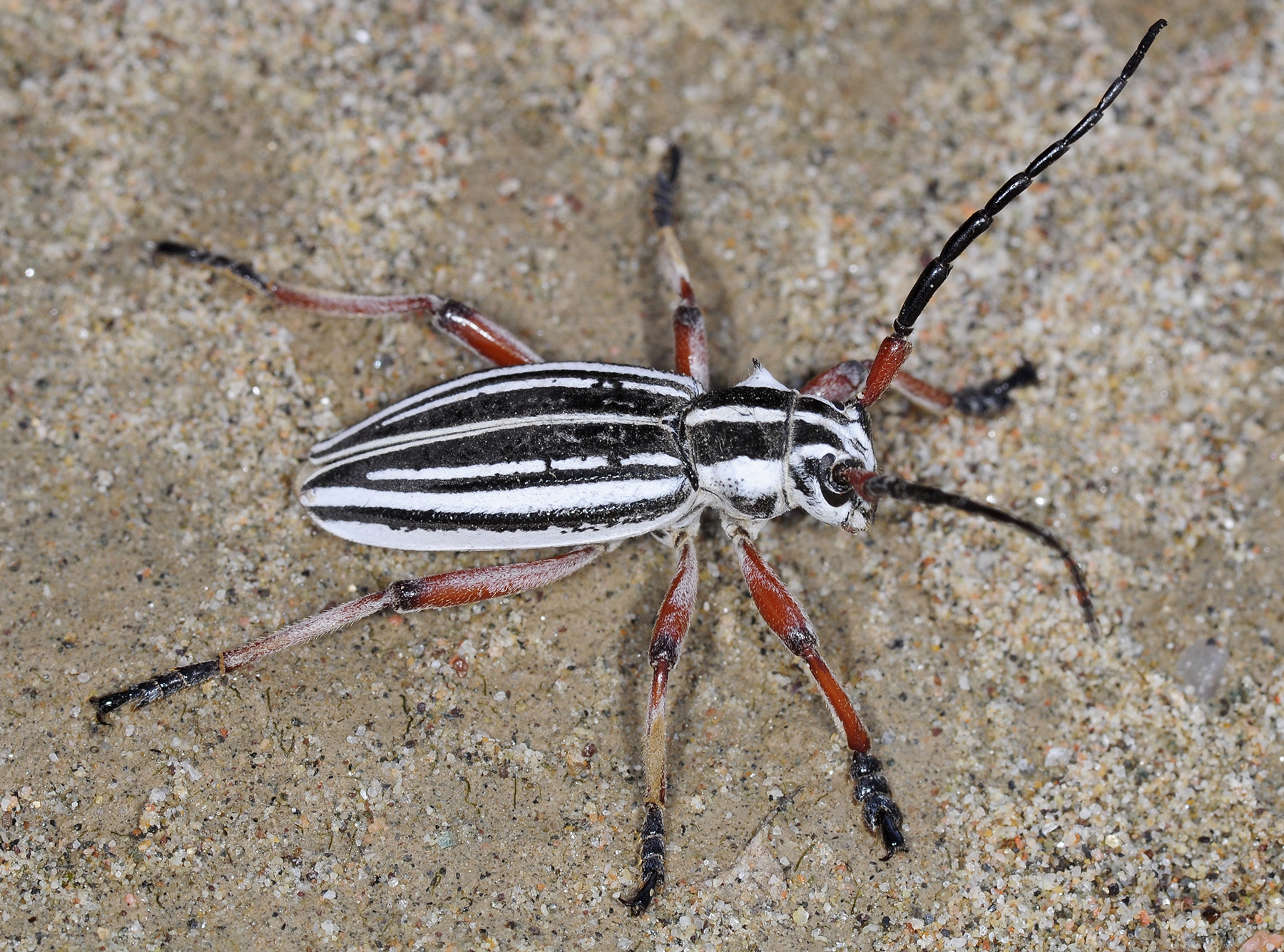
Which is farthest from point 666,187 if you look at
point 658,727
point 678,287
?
point 658,727

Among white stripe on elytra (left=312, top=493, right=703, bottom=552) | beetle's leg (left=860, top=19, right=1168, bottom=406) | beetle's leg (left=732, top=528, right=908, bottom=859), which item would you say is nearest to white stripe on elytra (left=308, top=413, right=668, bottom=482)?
white stripe on elytra (left=312, top=493, right=703, bottom=552)

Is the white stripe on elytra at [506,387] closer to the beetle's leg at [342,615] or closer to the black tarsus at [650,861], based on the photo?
the beetle's leg at [342,615]

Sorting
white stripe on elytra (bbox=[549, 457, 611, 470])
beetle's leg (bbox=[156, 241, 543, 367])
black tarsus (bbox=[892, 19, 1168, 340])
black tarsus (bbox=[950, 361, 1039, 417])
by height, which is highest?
black tarsus (bbox=[892, 19, 1168, 340])

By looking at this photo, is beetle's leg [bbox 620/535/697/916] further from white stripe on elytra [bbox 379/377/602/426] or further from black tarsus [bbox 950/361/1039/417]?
black tarsus [bbox 950/361/1039/417]

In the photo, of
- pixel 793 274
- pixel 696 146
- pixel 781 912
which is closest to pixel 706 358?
pixel 793 274

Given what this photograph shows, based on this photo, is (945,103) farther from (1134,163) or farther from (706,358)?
(706,358)

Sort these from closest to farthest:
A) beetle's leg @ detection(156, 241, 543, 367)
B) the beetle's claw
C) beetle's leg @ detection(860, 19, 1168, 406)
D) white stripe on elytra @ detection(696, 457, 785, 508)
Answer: beetle's leg @ detection(860, 19, 1168, 406) < the beetle's claw < white stripe on elytra @ detection(696, 457, 785, 508) < beetle's leg @ detection(156, 241, 543, 367)

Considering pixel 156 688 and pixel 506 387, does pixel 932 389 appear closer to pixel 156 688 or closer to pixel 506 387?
pixel 506 387
